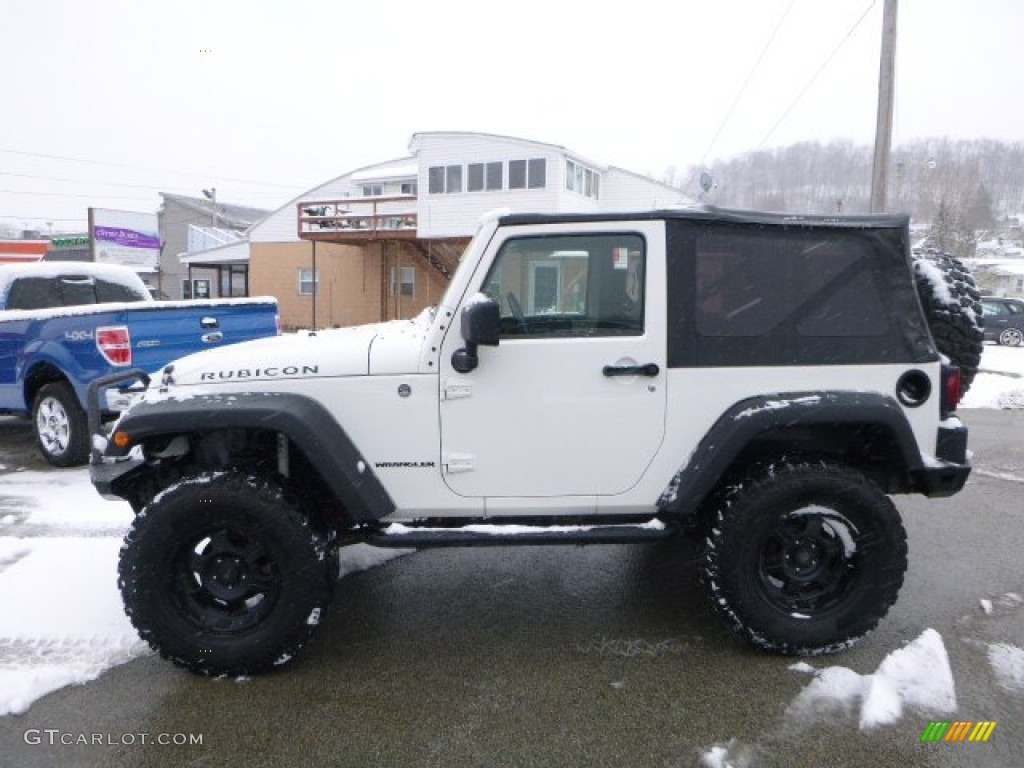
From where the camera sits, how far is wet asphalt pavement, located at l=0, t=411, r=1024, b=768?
9.08 ft

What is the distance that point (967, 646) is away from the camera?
3555 millimetres

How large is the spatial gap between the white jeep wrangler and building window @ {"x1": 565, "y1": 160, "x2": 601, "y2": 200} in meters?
22.9

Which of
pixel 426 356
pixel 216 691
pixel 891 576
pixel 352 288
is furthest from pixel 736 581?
pixel 352 288

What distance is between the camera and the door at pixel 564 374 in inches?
132

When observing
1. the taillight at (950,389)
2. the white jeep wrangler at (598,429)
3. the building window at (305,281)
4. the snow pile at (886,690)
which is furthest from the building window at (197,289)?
the snow pile at (886,690)

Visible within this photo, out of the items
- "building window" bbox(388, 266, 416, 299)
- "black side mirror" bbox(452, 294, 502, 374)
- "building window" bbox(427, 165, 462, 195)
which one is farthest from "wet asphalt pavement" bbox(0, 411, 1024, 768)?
"building window" bbox(388, 266, 416, 299)

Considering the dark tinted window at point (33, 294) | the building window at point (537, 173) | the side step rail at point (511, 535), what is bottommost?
the side step rail at point (511, 535)

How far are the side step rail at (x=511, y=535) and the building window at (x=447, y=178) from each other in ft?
79.5

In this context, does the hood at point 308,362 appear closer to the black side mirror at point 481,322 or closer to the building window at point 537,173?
the black side mirror at point 481,322

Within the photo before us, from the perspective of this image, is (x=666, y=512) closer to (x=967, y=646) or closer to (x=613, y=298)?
(x=613, y=298)

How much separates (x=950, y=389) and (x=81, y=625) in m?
4.29

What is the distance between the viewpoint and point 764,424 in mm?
3268

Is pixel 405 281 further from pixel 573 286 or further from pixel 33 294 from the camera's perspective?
pixel 573 286

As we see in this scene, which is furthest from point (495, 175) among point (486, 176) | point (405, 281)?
point (405, 281)
